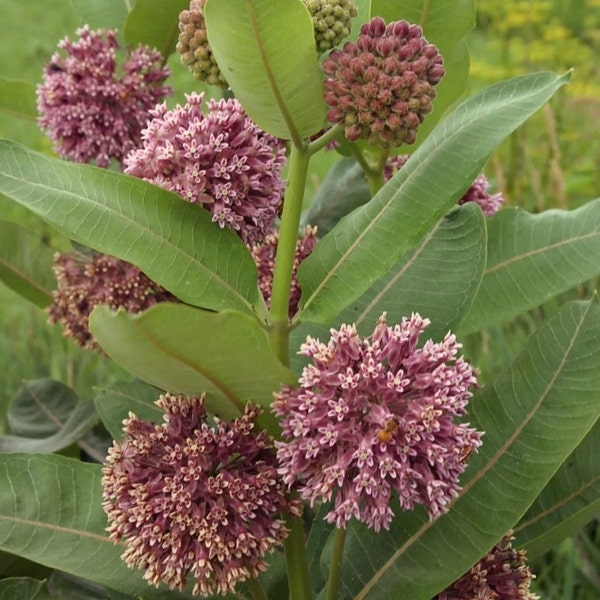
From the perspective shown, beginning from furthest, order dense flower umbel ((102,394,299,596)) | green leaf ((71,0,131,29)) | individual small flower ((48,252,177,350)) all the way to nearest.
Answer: green leaf ((71,0,131,29)) < individual small flower ((48,252,177,350)) < dense flower umbel ((102,394,299,596))

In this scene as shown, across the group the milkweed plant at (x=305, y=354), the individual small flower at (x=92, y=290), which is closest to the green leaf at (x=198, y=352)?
the milkweed plant at (x=305, y=354)

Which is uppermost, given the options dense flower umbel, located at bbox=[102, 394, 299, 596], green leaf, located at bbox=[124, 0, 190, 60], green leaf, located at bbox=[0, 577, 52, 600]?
green leaf, located at bbox=[124, 0, 190, 60]

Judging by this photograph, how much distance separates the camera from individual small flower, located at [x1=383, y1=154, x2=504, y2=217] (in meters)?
1.43

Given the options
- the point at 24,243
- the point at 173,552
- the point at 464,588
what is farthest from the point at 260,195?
Result: the point at 24,243

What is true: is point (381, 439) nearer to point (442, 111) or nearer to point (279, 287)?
point (279, 287)

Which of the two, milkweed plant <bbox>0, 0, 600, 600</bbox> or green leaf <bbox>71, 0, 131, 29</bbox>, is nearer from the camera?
milkweed plant <bbox>0, 0, 600, 600</bbox>

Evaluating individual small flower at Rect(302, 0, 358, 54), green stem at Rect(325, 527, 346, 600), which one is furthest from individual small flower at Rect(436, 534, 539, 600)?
individual small flower at Rect(302, 0, 358, 54)

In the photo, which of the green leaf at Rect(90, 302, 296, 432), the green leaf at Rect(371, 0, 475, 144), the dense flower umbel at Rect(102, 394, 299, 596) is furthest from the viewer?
the green leaf at Rect(371, 0, 475, 144)

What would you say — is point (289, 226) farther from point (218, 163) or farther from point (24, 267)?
point (24, 267)

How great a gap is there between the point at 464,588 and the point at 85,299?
0.64 meters

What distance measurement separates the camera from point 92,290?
4.58 ft

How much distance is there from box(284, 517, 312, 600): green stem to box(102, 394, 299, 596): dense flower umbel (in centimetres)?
8

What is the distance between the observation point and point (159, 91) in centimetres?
143

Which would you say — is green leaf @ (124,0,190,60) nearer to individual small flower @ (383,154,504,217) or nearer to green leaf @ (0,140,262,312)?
individual small flower @ (383,154,504,217)
